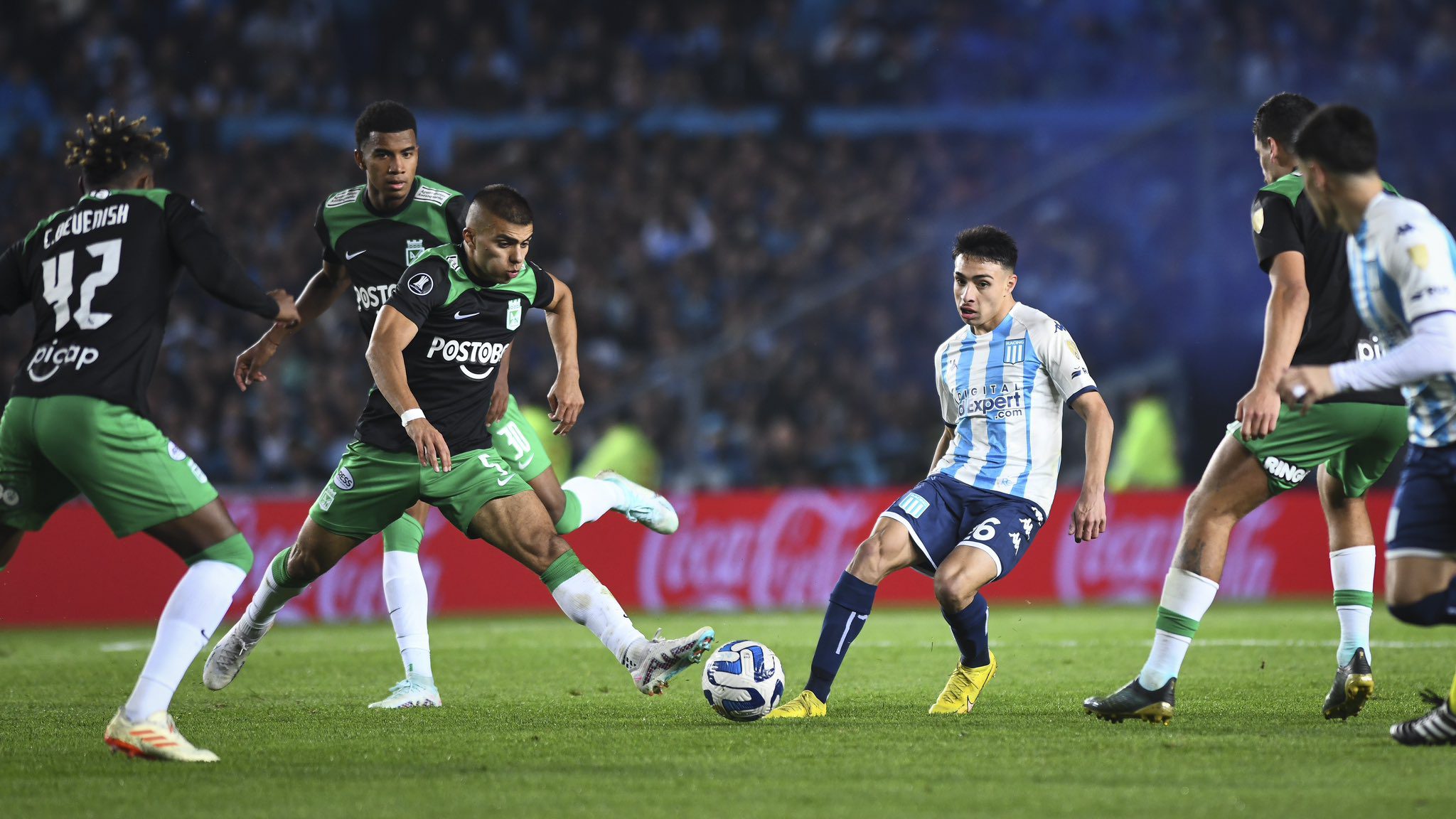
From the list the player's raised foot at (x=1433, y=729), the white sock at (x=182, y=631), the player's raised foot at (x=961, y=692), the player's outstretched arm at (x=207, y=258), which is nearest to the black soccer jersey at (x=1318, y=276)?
the player's raised foot at (x=1433, y=729)

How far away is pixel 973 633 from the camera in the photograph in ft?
20.4

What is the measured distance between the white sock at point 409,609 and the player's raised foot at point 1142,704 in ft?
9.51

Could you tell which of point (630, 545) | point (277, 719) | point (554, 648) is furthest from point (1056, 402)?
point (630, 545)

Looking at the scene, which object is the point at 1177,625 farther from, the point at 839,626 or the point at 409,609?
the point at 409,609

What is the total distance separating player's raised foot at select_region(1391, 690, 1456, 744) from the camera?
16.5 feet

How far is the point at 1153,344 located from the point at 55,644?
11.4 meters

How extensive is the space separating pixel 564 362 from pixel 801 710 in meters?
1.97

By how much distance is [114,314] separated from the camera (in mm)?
4957

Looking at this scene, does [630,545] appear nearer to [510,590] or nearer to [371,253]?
[510,590]

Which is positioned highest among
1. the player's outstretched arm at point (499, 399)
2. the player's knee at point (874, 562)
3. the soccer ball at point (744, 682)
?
the player's outstretched arm at point (499, 399)

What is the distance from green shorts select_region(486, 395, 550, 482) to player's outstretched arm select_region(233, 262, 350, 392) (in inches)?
37.1

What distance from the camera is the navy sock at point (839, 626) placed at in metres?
5.95

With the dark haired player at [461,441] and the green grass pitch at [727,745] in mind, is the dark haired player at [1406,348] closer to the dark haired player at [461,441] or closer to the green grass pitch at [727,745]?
the green grass pitch at [727,745]

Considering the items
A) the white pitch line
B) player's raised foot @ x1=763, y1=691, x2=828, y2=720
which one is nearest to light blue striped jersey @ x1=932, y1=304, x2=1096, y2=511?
player's raised foot @ x1=763, y1=691, x2=828, y2=720
